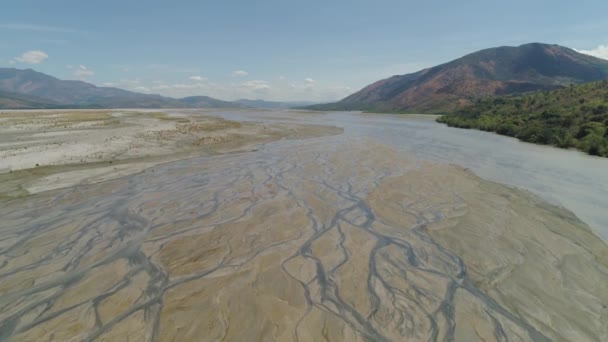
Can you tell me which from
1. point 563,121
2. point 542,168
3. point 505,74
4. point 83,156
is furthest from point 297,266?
point 505,74

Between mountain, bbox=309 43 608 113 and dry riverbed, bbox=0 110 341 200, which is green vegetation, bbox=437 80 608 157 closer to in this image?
dry riverbed, bbox=0 110 341 200

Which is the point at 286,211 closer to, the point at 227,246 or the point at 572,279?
the point at 227,246

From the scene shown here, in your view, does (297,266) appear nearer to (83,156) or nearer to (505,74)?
(83,156)

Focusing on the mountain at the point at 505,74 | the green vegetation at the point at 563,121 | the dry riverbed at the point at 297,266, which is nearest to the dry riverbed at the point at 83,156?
the dry riverbed at the point at 297,266

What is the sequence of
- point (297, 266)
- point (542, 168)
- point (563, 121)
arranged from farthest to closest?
point (563, 121), point (542, 168), point (297, 266)

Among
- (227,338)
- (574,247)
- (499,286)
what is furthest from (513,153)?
(227,338)

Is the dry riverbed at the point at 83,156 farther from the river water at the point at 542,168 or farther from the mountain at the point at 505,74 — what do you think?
the mountain at the point at 505,74

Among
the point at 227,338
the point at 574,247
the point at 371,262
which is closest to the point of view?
the point at 227,338

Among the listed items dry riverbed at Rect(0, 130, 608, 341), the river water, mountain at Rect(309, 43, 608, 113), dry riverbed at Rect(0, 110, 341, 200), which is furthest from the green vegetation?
mountain at Rect(309, 43, 608, 113)

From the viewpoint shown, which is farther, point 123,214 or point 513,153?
point 513,153
